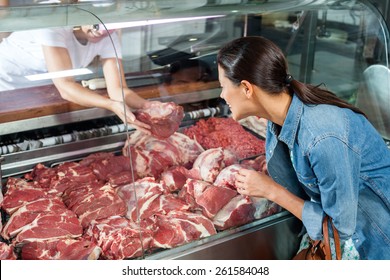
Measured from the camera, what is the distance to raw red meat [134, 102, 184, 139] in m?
2.64

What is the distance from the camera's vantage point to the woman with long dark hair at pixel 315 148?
1953 mm

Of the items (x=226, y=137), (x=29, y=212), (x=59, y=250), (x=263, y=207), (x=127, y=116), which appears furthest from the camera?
(x=226, y=137)

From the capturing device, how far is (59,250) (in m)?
2.16

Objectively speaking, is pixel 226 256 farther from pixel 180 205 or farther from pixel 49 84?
pixel 49 84

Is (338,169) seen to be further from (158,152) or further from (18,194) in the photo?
(18,194)

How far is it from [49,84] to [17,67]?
0.53ft

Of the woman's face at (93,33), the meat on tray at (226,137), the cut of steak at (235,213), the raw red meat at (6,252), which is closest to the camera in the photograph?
the raw red meat at (6,252)

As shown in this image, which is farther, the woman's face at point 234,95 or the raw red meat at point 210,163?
the raw red meat at point 210,163

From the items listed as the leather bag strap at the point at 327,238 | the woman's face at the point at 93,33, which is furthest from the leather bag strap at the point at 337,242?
the woman's face at the point at 93,33

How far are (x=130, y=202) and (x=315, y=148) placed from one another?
3.21ft

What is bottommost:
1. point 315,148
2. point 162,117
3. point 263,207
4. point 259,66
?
point 263,207

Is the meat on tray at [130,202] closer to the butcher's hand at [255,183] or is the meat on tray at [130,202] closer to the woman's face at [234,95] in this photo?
the butcher's hand at [255,183]

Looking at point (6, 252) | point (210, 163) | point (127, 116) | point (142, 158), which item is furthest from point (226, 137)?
point (6, 252)

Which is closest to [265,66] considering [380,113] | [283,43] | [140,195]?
[140,195]
